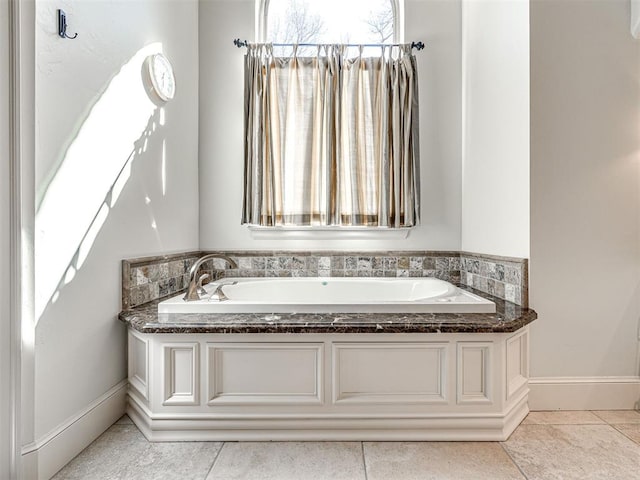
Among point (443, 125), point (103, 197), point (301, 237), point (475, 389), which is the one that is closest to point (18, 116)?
point (103, 197)

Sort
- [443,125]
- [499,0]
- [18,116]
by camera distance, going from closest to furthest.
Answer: [18,116], [499,0], [443,125]

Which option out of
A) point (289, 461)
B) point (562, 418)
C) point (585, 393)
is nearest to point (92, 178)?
point (289, 461)

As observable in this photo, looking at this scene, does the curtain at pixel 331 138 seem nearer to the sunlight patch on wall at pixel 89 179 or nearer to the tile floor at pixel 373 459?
the sunlight patch on wall at pixel 89 179

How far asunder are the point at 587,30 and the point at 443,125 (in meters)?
0.95

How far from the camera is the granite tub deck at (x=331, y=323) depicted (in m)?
1.60

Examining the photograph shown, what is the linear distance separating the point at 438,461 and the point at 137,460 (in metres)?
1.22

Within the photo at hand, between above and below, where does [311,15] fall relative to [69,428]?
above

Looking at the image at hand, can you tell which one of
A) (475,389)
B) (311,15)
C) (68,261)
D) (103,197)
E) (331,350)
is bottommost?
(475,389)

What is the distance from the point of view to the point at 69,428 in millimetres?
1520

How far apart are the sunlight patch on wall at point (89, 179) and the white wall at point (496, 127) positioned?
2030mm

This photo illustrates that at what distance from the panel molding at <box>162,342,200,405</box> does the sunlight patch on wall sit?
517 mm

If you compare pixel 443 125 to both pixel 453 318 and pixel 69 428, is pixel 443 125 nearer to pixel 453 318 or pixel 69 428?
pixel 453 318

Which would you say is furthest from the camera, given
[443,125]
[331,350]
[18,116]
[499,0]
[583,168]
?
[443,125]

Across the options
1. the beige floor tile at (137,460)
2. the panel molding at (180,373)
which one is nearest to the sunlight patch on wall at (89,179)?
the panel molding at (180,373)
